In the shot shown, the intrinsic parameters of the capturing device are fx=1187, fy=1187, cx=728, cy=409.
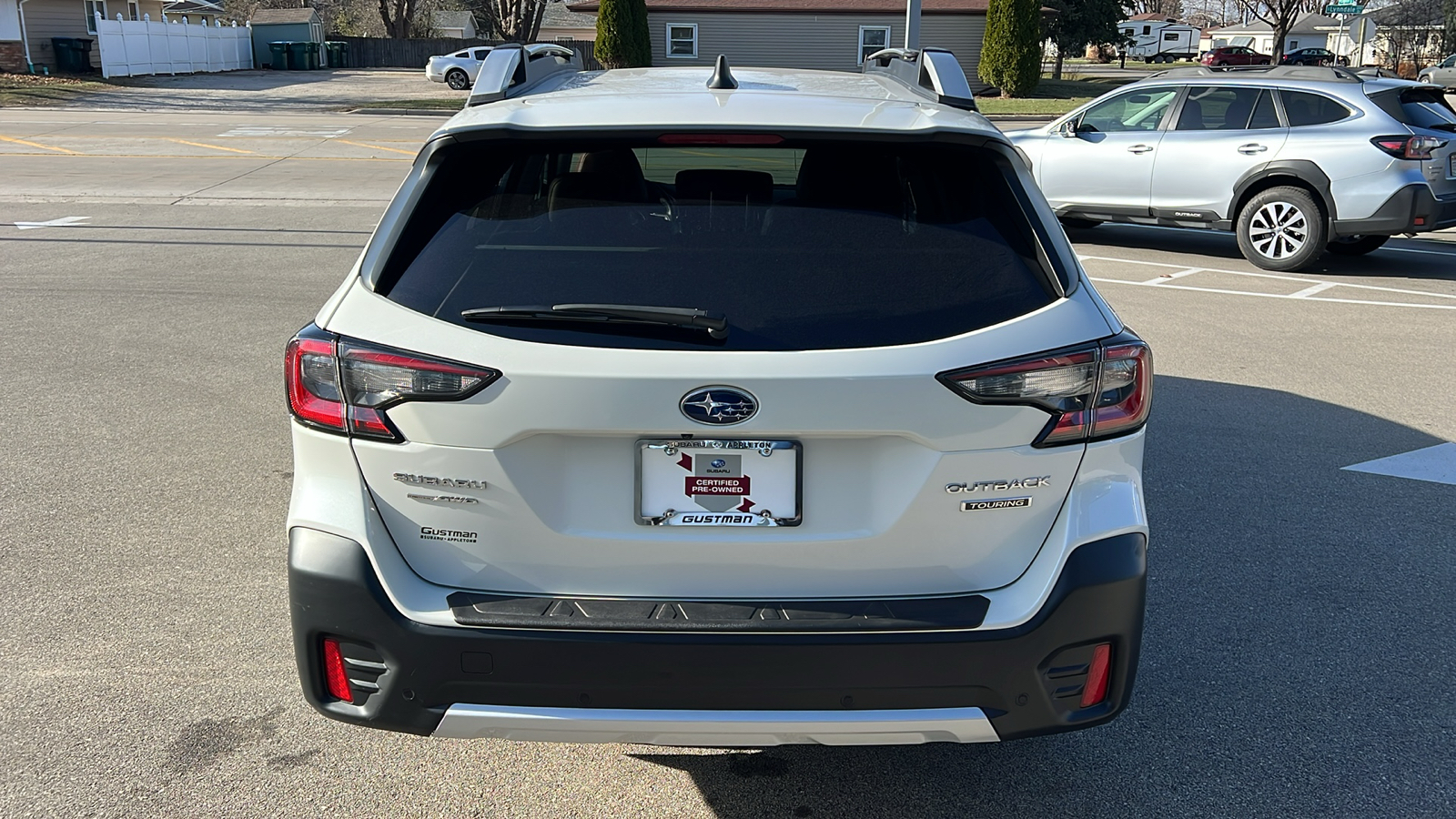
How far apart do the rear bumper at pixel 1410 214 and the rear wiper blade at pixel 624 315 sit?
10.1m

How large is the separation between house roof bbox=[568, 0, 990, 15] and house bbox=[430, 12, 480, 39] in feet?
123

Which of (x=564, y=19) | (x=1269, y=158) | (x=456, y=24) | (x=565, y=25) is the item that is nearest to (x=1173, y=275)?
(x=1269, y=158)

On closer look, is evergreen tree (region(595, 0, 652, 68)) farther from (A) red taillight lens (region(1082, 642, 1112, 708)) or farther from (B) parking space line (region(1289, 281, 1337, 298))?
(A) red taillight lens (region(1082, 642, 1112, 708))

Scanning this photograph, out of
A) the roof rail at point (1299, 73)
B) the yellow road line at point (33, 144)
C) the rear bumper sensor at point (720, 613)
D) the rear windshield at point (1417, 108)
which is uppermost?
the roof rail at point (1299, 73)

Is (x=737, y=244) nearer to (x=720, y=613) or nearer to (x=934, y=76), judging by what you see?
(x=720, y=613)

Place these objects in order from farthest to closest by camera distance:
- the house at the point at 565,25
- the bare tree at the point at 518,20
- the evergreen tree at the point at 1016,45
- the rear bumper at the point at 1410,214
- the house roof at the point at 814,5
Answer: the house at the point at 565,25 < the bare tree at the point at 518,20 < the house roof at the point at 814,5 < the evergreen tree at the point at 1016,45 < the rear bumper at the point at 1410,214

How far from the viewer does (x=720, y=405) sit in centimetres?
242

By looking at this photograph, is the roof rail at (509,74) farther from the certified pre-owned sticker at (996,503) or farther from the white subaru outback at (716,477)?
the certified pre-owned sticker at (996,503)

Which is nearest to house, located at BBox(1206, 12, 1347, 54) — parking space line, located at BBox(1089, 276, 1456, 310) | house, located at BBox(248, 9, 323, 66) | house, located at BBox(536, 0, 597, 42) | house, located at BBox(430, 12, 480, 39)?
house, located at BBox(536, 0, 597, 42)

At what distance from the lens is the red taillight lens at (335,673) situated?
265cm

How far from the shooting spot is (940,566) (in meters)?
2.56

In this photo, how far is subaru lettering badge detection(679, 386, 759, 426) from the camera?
241cm

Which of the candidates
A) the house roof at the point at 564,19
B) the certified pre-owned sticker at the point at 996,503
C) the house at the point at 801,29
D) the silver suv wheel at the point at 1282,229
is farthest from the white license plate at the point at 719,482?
the house roof at the point at 564,19

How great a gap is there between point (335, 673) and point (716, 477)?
995 millimetres
